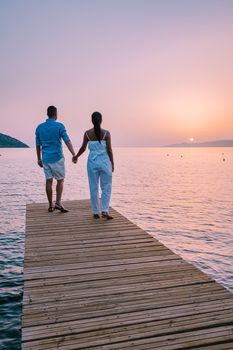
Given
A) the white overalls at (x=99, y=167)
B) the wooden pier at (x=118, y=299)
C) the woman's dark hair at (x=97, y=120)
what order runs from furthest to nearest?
1. the white overalls at (x=99, y=167)
2. the woman's dark hair at (x=97, y=120)
3. the wooden pier at (x=118, y=299)

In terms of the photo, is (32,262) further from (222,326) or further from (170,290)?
(222,326)

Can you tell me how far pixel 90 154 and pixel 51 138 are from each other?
1402mm

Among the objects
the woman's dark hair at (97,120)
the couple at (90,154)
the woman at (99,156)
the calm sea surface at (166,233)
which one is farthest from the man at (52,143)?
the calm sea surface at (166,233)

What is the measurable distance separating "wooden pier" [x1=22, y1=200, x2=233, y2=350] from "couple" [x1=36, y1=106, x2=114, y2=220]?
206cm

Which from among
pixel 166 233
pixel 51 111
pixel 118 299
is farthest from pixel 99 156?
pixel 166 233

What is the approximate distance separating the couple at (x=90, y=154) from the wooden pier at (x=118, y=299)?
206 centimetres

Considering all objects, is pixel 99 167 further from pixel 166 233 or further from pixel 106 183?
pixel 166 233

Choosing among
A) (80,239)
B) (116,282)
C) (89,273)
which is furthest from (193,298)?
(80,239)

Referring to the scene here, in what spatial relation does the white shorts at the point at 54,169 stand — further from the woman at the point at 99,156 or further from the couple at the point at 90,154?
the woman at the point at 99,156

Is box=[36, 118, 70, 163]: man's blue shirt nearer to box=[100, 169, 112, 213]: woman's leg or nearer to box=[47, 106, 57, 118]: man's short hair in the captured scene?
box=[47, 106, 57, 118]: man's short hair

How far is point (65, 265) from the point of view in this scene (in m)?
5.71

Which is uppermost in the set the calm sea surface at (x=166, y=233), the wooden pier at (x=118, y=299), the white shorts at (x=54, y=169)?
the white shorts at (x=54, y=169)

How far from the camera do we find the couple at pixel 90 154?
8633 mm

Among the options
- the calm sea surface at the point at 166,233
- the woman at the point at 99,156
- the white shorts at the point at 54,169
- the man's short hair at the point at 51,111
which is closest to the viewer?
the calm sea surface at the point at 166,233
